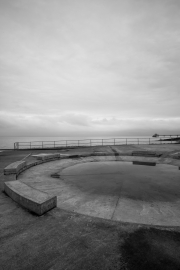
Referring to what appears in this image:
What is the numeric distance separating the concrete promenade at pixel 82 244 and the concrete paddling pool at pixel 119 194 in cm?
80

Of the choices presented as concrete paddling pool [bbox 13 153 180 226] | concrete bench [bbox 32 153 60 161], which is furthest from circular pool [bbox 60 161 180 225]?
concrete bench [bbox 32 153 60 161]

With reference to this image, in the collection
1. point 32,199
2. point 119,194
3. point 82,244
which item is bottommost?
point 119,194

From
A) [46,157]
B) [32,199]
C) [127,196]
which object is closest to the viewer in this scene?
[32,199]

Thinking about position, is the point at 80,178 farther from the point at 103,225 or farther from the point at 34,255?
the point at 34,255

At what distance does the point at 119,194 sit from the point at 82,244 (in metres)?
3.22

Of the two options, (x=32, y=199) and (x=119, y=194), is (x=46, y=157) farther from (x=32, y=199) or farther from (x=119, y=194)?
(x=32, y=199)

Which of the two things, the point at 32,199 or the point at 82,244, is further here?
the point at 32,199

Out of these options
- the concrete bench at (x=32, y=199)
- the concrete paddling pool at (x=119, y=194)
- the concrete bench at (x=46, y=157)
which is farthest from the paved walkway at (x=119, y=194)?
the concrete bench at (x=46, y=157)

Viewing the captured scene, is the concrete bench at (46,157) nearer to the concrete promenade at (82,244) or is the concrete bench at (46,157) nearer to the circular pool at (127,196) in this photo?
the circular pool at (127,196)

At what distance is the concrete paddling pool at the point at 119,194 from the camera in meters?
4.27

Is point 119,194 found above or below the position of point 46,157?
below

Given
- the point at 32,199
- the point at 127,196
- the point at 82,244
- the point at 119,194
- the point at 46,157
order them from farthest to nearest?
the point at 46,157 < the point at 119,194 < the point at 127,196 < the point at 32,199 < the point at 82,244

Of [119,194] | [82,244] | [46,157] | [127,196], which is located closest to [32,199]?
[82,244]

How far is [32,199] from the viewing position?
4.11m
